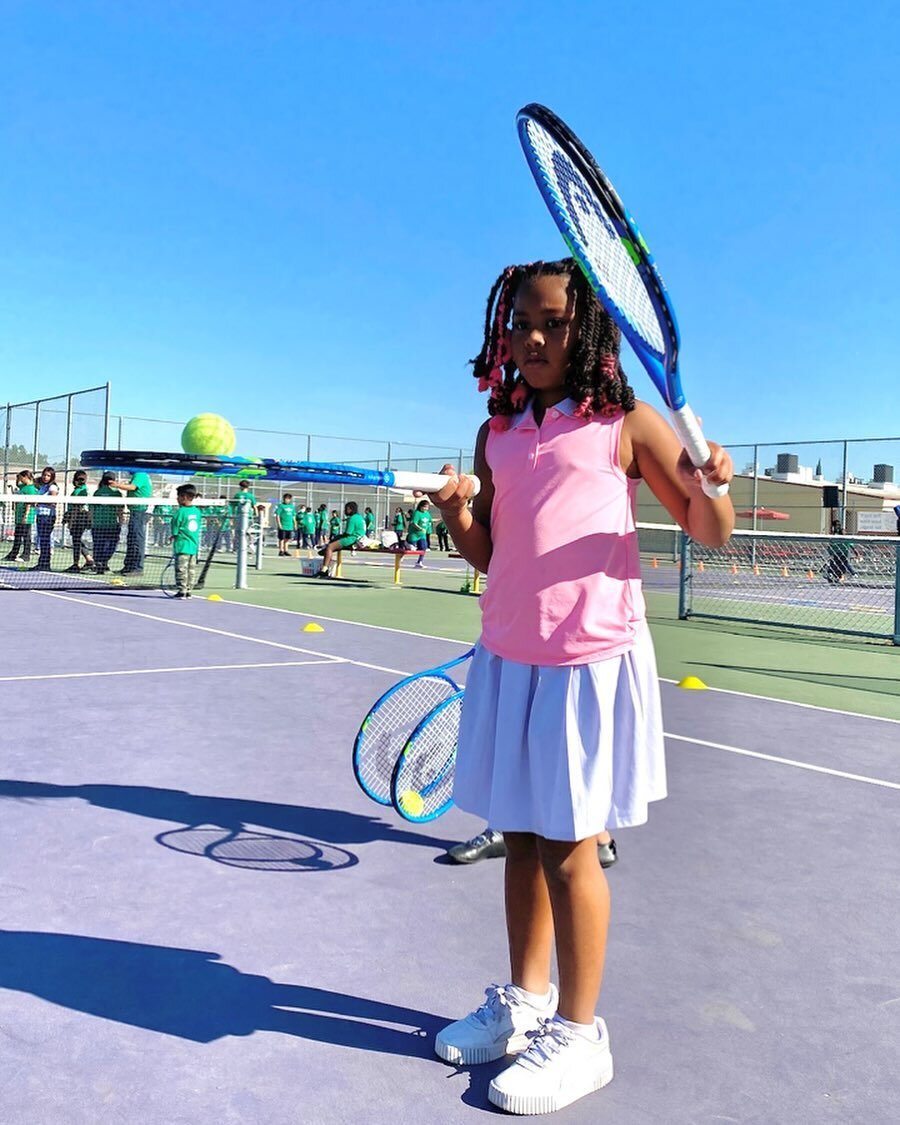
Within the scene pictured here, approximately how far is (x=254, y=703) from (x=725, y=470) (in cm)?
459

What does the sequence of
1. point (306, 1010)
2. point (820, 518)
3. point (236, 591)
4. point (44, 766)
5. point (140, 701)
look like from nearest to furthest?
point (306, 1010), point (44, 766), point (140, 701), point (236, 591), point (820, 518)

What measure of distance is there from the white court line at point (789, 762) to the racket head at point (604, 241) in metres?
Result: 3.39

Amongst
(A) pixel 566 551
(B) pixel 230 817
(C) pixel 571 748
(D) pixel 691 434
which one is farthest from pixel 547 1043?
(B) pixel 230 817

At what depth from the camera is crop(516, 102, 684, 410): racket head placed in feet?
6.45

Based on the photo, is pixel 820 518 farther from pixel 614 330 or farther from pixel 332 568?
pixel 614 330

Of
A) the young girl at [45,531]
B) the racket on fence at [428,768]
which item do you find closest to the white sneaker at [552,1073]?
the racket on fence at [428,768]

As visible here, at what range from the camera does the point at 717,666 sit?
28.2 ft

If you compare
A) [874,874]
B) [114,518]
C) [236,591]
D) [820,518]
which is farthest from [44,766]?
[820,518]

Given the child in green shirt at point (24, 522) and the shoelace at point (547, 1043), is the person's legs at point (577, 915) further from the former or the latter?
the child in green shirt at point (24, 522)

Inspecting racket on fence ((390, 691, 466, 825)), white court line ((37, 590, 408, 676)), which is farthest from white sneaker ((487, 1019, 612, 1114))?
white court line ((37, 590, 408, 676))

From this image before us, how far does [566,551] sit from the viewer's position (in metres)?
2.20

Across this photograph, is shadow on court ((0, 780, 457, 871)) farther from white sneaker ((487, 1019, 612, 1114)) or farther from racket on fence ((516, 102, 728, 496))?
racket on fence ((516, 102, 728, 496))

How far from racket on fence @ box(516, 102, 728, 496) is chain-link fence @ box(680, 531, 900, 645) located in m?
9.02

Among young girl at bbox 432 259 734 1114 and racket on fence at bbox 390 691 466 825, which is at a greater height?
young girl at bbox 432 259 734 1114
